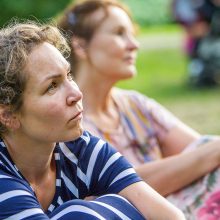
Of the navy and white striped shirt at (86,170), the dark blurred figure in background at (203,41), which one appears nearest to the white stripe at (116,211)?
the navy and white striped shirt at (86,170)

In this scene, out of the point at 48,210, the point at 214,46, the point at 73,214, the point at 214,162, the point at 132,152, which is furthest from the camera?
the point at 214,46

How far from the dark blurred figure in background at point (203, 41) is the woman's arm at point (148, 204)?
7072 mm

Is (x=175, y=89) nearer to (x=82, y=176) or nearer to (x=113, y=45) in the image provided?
(x=113, y=45)

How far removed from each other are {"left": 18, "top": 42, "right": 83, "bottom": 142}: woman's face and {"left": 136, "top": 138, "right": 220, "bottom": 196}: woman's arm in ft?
2.89

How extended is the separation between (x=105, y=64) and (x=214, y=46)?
5921 millimetres

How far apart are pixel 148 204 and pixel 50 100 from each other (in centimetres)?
52

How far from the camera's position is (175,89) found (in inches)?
381

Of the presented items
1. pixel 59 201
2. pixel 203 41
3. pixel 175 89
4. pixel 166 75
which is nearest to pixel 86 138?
pixel 59 201

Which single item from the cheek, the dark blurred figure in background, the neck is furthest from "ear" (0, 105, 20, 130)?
the dark blurred figure in background

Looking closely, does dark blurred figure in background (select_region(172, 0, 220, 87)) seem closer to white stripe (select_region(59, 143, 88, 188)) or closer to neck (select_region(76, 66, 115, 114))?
neck (select_region(76, 66, 115, 114))

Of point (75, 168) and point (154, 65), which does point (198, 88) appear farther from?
point (75, 168)

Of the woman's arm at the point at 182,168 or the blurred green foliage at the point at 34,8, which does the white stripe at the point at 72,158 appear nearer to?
the woman's arm at the point at 182,168

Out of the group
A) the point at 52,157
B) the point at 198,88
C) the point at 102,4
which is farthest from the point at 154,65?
the point at 52,157

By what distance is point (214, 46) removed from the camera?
380 inches
